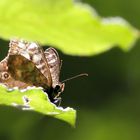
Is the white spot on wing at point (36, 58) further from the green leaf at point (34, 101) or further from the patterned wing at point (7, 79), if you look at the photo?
the green leaf at point (34, 101)

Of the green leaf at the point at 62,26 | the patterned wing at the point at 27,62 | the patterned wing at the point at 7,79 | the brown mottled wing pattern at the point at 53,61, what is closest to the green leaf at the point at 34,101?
the green leaf at the point at 62,26

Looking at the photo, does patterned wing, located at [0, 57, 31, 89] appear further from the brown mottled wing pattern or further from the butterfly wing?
the brown mottled wing pattern

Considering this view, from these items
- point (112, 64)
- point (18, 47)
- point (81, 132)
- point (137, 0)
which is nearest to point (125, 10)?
point (137, 0)

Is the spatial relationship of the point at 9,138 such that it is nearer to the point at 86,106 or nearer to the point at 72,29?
the point at 86,106

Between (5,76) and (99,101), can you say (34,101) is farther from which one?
(99,101)

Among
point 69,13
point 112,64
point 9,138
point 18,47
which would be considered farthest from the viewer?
point 112,64

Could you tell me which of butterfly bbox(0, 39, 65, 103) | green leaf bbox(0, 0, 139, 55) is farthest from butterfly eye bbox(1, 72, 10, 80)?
green leaf bbox(0, 0, 139, 55)
